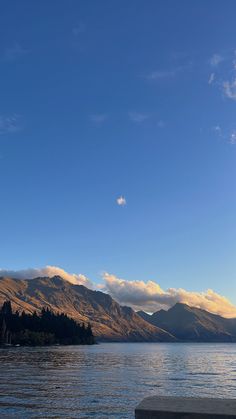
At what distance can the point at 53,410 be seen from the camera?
145 feet

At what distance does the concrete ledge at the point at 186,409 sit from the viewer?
12562 mm

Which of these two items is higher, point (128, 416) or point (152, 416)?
point (152, 416)

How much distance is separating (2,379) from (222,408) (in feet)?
226

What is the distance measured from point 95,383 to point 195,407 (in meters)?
65.3

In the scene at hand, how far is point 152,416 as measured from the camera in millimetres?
12914

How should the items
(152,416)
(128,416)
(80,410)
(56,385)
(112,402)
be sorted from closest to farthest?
1. (152,416)
2. (128,416)
3. (80,410)
4. (112,402)
5. (56,385)

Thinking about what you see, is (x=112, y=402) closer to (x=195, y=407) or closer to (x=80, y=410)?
(x=80, y=410)

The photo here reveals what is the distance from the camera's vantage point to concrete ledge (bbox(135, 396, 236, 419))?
1256 centimetres

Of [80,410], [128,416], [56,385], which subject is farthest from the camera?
[56,385]

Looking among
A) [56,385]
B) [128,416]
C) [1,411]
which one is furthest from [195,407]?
[56,385]

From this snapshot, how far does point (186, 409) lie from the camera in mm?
12961

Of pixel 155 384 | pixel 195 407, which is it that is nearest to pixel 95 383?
pixel 155 384

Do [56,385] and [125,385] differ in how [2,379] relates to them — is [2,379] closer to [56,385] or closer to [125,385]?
[56,385]

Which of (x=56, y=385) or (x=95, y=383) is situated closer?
(x=56, y=385)
